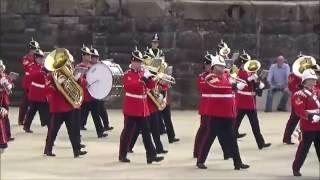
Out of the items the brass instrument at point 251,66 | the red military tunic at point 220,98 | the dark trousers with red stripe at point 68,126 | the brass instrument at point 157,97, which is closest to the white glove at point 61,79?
the dark trousers with red stripe at point 68,126

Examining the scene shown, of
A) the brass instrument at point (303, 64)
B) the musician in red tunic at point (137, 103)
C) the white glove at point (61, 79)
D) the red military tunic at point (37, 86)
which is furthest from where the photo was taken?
the red military tunic at point (37, 86)

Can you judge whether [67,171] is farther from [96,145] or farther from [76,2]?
[76,2]

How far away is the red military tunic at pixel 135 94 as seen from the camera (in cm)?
1155

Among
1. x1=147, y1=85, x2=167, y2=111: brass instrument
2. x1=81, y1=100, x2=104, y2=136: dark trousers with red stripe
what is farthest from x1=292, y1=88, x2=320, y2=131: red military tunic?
x1=81, y1=100, x2=104, y2=136: dark trousers with red stripe

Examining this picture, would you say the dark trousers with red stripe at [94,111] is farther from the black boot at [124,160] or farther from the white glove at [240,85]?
the white glove at [240,85]

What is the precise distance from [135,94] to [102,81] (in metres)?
1.73

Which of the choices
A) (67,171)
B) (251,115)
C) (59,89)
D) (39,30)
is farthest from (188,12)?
(67,171)

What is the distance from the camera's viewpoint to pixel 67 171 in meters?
10.9

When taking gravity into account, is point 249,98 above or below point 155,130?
above

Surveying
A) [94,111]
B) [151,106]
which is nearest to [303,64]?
[151,106]

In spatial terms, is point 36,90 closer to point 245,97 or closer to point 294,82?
point 245,97

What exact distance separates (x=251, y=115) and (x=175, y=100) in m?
7.43

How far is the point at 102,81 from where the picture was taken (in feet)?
43.6

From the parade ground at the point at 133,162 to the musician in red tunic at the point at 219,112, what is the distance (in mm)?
229
